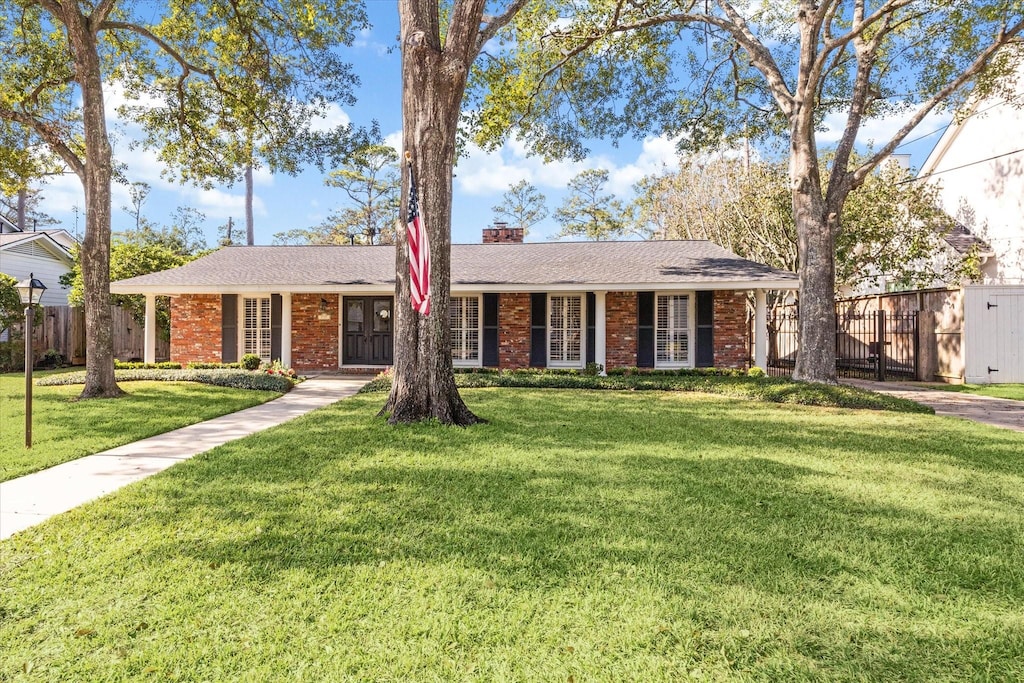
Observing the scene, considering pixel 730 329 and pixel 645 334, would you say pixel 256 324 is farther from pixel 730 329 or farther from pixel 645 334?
pixel 730 329

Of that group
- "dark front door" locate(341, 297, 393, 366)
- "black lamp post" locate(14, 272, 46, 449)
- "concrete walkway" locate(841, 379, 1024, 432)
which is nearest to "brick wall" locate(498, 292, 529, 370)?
"dark front door" locate(341, 297, 393, 366)

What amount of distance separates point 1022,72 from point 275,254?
22.3m

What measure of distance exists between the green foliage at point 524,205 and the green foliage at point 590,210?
234 centimetres

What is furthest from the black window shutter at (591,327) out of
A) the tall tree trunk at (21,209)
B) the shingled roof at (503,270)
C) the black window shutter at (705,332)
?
the tall tree trunk at (21,209)

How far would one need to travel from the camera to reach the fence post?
48.3ft

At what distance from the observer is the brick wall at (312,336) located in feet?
51.5

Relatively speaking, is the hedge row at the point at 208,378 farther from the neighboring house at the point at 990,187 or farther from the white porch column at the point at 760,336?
the neighboring house at the point at 990,187

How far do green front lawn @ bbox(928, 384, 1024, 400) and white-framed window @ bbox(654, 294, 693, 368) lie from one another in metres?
5.45

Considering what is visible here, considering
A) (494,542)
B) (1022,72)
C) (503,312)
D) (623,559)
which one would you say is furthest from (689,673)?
(1022,72)

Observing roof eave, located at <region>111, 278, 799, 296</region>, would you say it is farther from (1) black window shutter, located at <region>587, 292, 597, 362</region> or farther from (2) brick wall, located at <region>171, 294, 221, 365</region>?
(1) black window shutter, located at <region>587, 292, 597, 362</region>

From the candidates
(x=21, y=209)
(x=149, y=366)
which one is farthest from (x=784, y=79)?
(x=21, y=209)

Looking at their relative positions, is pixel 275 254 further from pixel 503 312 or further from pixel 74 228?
pixel 74 228

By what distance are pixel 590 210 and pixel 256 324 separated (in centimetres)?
2087

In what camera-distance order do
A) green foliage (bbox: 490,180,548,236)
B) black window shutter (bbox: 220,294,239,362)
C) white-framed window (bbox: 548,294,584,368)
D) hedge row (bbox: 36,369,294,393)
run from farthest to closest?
green foliage (bbox: 490,180,548,236) < black window shutter (bbox: 220,294,239,362) < white-framed window (bbox: 548,294,584,368) < hedge row (bbox: 36,369,294,393)
